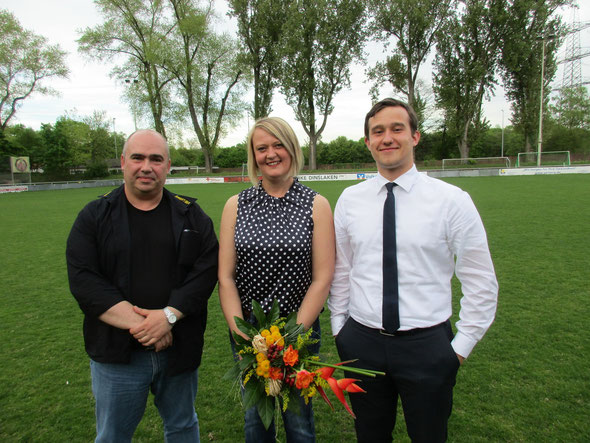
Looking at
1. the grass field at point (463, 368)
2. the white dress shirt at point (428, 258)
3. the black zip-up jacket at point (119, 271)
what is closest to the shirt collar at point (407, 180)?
the white dress shirt at point (428, 258)

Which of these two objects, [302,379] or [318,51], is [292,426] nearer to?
[302,379]

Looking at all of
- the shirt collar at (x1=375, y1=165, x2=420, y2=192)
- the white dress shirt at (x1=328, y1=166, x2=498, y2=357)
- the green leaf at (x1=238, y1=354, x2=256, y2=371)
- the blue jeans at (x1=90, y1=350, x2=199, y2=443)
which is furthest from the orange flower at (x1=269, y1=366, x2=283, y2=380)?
the shirt collar at (x1=375, y1=165, x2=420, y2=192)

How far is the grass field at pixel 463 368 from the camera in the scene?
2.76 metres

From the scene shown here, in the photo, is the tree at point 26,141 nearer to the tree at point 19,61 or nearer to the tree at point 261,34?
the tree at point 19,61

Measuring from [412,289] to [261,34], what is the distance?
3957 cm

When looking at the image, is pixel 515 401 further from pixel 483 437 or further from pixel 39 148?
pixel 39 148

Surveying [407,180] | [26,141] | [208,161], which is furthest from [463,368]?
[26,141]

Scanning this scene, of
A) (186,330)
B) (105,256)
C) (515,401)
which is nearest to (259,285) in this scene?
(186,330)

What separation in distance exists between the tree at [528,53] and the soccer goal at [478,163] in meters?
6.26

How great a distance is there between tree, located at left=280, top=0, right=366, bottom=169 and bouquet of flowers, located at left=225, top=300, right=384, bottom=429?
3740 cm

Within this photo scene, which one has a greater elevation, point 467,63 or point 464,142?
point 467,63

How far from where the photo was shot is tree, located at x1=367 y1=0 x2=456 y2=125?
1344 inches

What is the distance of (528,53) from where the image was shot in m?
33.3

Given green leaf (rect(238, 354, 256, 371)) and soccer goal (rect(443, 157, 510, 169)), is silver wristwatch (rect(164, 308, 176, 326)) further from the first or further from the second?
soccer goal (rect(443, 157, 510, 169))
